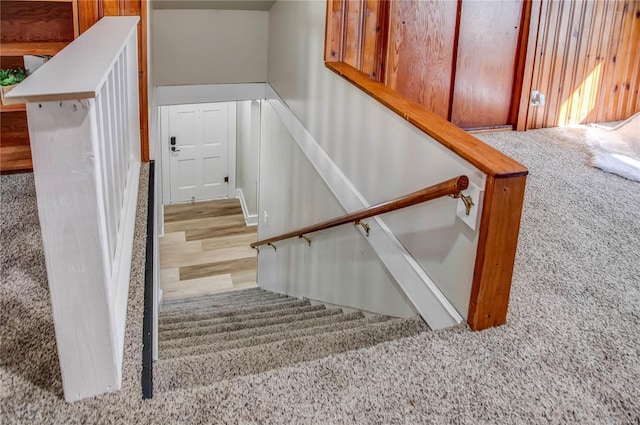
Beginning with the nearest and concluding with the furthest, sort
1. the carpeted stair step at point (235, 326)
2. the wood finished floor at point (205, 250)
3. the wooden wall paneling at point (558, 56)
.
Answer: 1. the carpeted stair step at point (235, 326)
2. the wooden wall paneling at point (558, 56)
3. the wood finished floor at point (205, 250)

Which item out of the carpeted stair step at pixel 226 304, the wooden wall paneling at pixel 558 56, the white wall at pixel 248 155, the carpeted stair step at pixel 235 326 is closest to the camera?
the carpeted stair step at pixel 235 326

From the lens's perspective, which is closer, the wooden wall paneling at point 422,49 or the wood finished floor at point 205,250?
the wooden wall paneling at point 422,49

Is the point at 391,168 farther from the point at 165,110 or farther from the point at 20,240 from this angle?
the point at 165,110

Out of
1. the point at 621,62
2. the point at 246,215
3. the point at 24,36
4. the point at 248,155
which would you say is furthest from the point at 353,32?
the point at 246,215

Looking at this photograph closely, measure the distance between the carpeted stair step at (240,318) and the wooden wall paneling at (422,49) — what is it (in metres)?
1.63

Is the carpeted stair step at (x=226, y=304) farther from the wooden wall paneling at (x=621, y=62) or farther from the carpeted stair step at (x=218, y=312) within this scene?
the wooden wall paneling at (x=621, y=62)

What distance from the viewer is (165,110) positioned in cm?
825

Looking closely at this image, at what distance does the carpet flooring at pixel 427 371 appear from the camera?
1684 mm

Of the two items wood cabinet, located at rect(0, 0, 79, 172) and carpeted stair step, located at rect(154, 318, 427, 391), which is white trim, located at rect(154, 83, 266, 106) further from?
carpeted stair step, located at rect(154, 318, 427, 391)

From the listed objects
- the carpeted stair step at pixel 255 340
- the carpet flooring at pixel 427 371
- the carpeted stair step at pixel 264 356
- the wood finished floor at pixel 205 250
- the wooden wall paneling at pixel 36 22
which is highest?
the wooden wall paneling at pixel 36 22

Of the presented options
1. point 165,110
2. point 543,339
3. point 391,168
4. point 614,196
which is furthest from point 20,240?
point 165,110

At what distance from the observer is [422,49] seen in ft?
12.9

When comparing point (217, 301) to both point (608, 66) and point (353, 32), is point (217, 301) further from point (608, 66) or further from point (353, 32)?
point (608, 66)

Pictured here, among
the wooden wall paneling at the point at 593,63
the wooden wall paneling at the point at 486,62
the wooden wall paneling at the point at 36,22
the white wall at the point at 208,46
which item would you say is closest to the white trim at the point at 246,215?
the white wall at the point at 208,46
